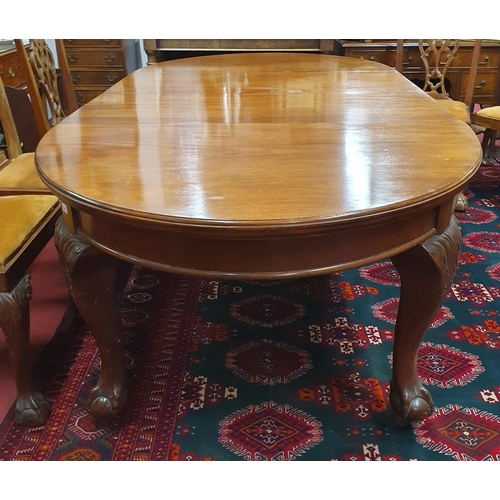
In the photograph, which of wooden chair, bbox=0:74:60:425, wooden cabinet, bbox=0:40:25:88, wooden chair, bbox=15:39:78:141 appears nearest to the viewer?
wooden chair, bbox=0:74:60:425

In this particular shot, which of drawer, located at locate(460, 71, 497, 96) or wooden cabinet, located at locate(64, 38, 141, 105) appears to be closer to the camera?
drawer, located at locate(460, 71, 497, 96)

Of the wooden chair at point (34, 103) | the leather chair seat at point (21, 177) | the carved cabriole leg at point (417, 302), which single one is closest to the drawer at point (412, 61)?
the wooden chair at point (34, 103)

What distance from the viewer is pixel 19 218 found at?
5.07 ft

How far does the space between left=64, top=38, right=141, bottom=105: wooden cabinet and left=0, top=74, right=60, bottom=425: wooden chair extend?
10.3ft

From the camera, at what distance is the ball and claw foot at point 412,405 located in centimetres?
145

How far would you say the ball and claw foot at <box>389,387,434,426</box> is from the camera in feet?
4.75

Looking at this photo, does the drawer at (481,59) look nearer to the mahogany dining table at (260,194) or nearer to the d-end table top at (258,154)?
the d-end table top at (258,154)

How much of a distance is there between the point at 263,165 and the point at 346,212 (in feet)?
0.98

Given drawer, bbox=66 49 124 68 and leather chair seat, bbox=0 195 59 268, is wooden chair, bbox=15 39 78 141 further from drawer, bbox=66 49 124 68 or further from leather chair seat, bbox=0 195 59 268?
drawer, bbox=66 49 124 68

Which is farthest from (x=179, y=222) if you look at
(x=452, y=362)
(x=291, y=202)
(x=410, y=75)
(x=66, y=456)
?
(x=410, y=75)

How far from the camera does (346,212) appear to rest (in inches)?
37.0

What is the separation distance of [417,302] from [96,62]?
4021mm

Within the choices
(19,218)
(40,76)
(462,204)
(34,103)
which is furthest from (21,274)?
(462,204)

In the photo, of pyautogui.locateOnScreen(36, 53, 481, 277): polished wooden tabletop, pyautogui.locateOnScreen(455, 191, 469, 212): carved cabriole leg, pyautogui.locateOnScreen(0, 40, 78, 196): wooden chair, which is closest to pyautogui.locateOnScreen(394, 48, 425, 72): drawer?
pyautogui.locateOnScreen(455, 191, 469, 212): carved cabriole leg
